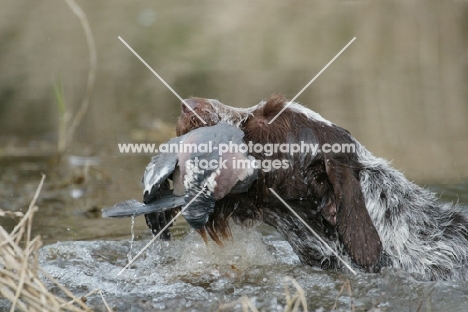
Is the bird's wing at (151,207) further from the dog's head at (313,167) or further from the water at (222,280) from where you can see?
the water at (222,280)

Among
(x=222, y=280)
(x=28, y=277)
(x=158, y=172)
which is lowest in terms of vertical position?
(x=222, y=280)

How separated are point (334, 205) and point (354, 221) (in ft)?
0.66

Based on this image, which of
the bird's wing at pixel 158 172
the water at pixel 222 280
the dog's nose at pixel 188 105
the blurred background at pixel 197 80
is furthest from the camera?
the blurred background at pixel 197 80

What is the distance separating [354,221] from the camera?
15.3 feet

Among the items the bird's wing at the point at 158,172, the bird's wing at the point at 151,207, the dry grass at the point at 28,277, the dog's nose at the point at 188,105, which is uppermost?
the dog's nose at the point at 188,105

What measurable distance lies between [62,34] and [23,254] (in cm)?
1049

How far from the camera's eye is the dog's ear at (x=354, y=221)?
183 inches

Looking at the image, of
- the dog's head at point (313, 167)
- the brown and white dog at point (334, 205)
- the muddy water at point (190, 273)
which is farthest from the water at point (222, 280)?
the dog's head at point (313, 167)

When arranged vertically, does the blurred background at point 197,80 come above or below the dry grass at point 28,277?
above

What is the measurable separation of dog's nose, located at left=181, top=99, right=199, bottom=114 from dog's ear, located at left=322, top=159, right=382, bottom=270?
2.61 ft

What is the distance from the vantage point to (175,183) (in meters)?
4.59

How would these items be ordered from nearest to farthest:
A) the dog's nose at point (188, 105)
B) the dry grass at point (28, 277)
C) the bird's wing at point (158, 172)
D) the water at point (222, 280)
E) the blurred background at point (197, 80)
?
the dry grass at point (28, 277) → the bird's wing at point (158, 172) → the dog's nose at point (188, 105) → the water at point (222, 280) → the blurred background at point (197, 80)

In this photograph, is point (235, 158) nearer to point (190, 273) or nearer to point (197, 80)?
point (190, 273)

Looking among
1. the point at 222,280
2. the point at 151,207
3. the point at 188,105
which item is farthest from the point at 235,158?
the point at 222,280
